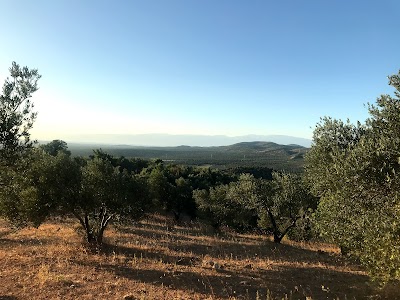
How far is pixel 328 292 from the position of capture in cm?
1914

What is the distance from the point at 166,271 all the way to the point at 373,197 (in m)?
15.0

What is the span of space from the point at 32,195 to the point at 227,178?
255ft

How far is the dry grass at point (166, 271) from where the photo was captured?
17969 millimetres

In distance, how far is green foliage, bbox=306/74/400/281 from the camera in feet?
42.8

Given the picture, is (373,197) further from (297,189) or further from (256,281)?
(297,189)

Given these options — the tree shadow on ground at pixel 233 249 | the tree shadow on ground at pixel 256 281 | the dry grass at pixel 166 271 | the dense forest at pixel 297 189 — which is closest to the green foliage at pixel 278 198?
the dense forest at pixel 297 189

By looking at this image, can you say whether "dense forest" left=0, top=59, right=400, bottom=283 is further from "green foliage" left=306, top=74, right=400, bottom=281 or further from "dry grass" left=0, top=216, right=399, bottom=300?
"dry grass" left=0, top=216, right=399, bottom=300

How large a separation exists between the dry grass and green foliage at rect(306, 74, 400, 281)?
3.92 m

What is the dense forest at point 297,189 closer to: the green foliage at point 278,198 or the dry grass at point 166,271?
the green foliage at point 278,198

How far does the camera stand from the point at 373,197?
1516 centimetres

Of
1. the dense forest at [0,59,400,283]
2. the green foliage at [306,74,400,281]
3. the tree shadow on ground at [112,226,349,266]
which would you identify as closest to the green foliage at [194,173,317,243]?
the dense forest at [0,59,400,283]

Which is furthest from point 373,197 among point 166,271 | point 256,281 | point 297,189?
point 297,189

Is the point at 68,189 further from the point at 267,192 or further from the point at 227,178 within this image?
the point at 227,178

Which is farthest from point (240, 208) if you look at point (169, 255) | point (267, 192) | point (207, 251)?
point (169, 255)
